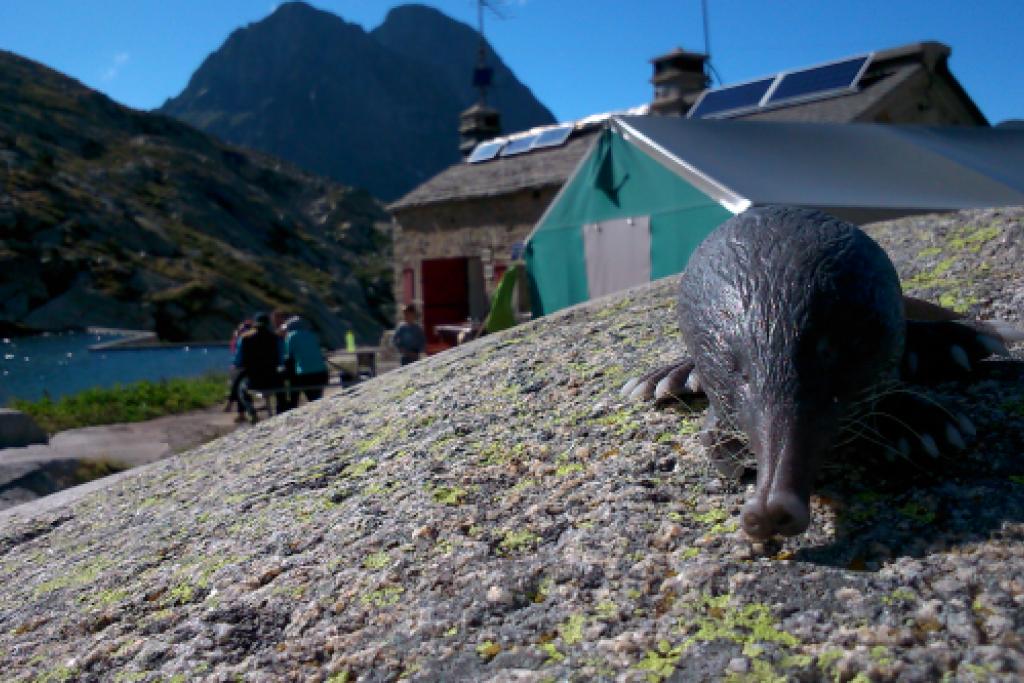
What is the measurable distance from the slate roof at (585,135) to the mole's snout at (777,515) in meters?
14.7

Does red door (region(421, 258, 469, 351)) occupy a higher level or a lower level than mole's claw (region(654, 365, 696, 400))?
lower

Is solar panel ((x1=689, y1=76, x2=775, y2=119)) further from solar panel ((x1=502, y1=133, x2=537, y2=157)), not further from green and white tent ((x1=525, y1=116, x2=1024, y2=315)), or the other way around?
green and white tent ((x1=525, y1=116, x2=1024, y2=315))

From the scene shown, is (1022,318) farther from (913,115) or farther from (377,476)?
Answer: (913,115)

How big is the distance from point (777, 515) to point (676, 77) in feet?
68.1

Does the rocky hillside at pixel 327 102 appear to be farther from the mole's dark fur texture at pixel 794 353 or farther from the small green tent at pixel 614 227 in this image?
the mole's dark fur texture at pixel 794 353

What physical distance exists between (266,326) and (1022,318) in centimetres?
925

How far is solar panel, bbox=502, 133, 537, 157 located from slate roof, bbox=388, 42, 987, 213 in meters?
0.23

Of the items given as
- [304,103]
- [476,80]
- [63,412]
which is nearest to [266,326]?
[63,412]

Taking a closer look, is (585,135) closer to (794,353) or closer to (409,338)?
(409,338)

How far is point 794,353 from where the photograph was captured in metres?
1.98

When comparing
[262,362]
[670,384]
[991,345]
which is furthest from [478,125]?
[991,345]

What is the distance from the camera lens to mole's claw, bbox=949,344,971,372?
253cm

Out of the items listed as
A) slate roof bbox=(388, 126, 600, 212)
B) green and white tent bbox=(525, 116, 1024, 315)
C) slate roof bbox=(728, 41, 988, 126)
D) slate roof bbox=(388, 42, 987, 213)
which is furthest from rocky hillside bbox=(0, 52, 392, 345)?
green and white tent bbox=(525, 116, 1024, 315)

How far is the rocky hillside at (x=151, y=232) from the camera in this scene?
39.3m
